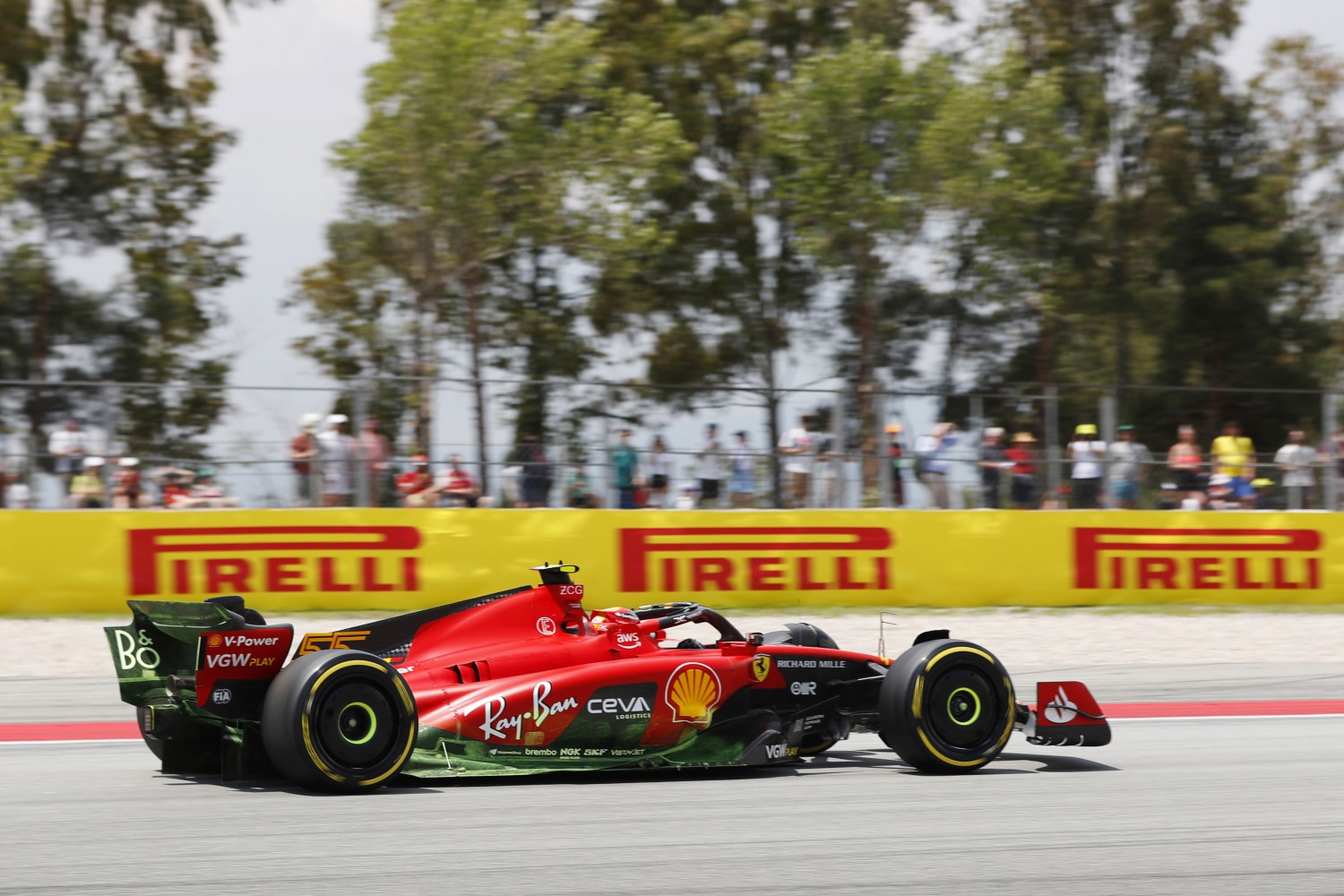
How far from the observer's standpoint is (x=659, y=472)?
48.8ft

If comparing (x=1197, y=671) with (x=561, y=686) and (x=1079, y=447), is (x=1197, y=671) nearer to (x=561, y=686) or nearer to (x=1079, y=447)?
(x=1079, y=447)

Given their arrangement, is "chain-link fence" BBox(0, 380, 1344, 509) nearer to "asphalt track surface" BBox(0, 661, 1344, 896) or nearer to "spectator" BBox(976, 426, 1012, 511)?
"spectator" BBox(976, 426, 1012, 511)

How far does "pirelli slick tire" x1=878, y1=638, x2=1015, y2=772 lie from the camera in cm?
746

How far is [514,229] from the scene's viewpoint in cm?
2453

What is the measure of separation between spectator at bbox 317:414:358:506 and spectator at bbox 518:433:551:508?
1.52 metres

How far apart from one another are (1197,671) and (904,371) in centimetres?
1589

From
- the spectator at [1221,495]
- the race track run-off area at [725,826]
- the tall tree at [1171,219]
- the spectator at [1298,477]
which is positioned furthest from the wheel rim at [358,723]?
the tall tree at [1171,219]

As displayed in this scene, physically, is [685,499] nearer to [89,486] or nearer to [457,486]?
[457,486]

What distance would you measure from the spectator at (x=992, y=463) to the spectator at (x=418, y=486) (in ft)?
17.5

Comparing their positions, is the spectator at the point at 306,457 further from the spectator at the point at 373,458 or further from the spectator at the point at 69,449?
the spectator at the point at 69,449

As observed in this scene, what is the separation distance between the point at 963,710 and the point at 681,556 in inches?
296

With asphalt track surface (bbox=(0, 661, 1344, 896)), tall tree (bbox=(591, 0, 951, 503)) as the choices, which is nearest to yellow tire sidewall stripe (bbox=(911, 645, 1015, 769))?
asphalt track surface (bbox=(0, 661, 1344, 896))

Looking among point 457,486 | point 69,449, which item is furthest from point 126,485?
point 457,486

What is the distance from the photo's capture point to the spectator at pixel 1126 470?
16094mm
